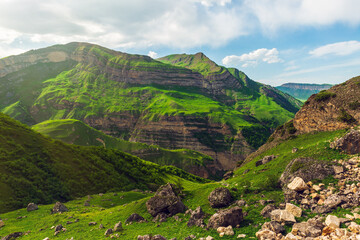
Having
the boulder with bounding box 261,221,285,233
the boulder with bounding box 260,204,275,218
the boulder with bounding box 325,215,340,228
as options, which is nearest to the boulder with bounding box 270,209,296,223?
the boulder with bounding box 261,221,285,233

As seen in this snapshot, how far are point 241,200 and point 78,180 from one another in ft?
189

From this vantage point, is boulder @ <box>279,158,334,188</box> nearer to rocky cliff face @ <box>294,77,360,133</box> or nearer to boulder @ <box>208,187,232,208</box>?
boulder @ <box>208,187,232,208</box>

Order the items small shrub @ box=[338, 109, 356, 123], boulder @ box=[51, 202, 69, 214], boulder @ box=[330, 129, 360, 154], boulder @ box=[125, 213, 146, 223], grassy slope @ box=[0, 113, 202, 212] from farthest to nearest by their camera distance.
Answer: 1. grassy slope @ box=[0, 113, 202, 212]
2. small shrub @ box=[338, 109, 356, 123]
3. boulder @ box=[51, 202, 69, 214]
4. boulder @ box=[125, 213, 146, 223]
5. boulder @ box=[330, 129, 360, 154]

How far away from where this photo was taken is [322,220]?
17844 mm

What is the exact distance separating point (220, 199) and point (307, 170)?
1442 cm

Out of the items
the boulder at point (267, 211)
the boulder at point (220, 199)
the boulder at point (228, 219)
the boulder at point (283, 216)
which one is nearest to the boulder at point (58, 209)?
the boulder at point (220, 199)

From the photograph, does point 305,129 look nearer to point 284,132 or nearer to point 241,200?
point 284,132

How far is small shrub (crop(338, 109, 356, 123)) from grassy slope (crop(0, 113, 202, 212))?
7180 cm

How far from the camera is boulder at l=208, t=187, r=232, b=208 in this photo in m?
28.2

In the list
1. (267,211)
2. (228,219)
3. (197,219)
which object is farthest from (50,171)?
(267,211)

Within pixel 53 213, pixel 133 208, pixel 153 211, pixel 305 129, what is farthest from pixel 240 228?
pixel 305 129

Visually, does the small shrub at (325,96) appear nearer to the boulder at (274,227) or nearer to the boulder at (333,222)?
the boulder at (333,222)

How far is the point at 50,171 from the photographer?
60.5 meters

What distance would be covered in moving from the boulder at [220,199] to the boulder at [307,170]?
9878 millimetres
